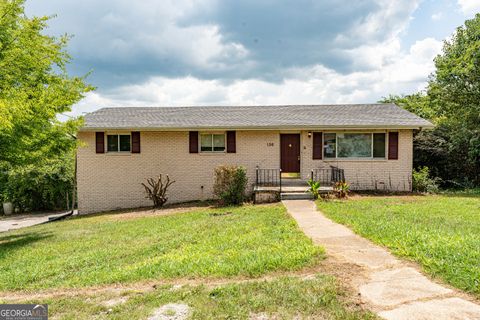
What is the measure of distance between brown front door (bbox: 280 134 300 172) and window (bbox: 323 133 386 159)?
46.7 inches

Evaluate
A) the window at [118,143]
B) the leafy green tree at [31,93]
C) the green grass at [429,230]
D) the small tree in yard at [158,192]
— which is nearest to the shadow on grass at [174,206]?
the small tree in yard at [158,192]

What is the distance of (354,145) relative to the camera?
45.8 ft

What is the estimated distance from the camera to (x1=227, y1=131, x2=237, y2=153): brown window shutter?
1395cm

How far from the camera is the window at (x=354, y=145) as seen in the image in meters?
13.9

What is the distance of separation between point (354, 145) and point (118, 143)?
33.4ft

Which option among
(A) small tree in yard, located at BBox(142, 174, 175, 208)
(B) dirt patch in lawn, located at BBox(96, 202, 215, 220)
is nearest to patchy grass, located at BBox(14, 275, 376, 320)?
(B) dirt patch in lawn, located at BBox(96, 202, 215, 220)

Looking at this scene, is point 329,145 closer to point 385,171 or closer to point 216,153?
point 385,171

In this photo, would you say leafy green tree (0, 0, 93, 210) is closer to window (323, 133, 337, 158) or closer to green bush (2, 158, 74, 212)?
green bush (2, 158, 74, 212)

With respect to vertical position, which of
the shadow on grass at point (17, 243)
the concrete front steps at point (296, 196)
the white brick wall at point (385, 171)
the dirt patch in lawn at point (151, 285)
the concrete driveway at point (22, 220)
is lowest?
the concrete driveway at point (22, 220)

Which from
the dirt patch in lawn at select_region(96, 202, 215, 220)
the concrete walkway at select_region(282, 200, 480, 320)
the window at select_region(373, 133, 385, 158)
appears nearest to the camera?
the concrete walkway at select_region(282, 200, 480, 320)

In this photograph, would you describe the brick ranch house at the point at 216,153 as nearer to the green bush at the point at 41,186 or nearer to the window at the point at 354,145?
the window at the point at 354,145

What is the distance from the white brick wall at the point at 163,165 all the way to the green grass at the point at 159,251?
4318mm

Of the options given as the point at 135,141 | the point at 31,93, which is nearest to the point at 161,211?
the point at 135,141

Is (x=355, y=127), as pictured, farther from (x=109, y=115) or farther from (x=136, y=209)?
(x=109, y=115)
